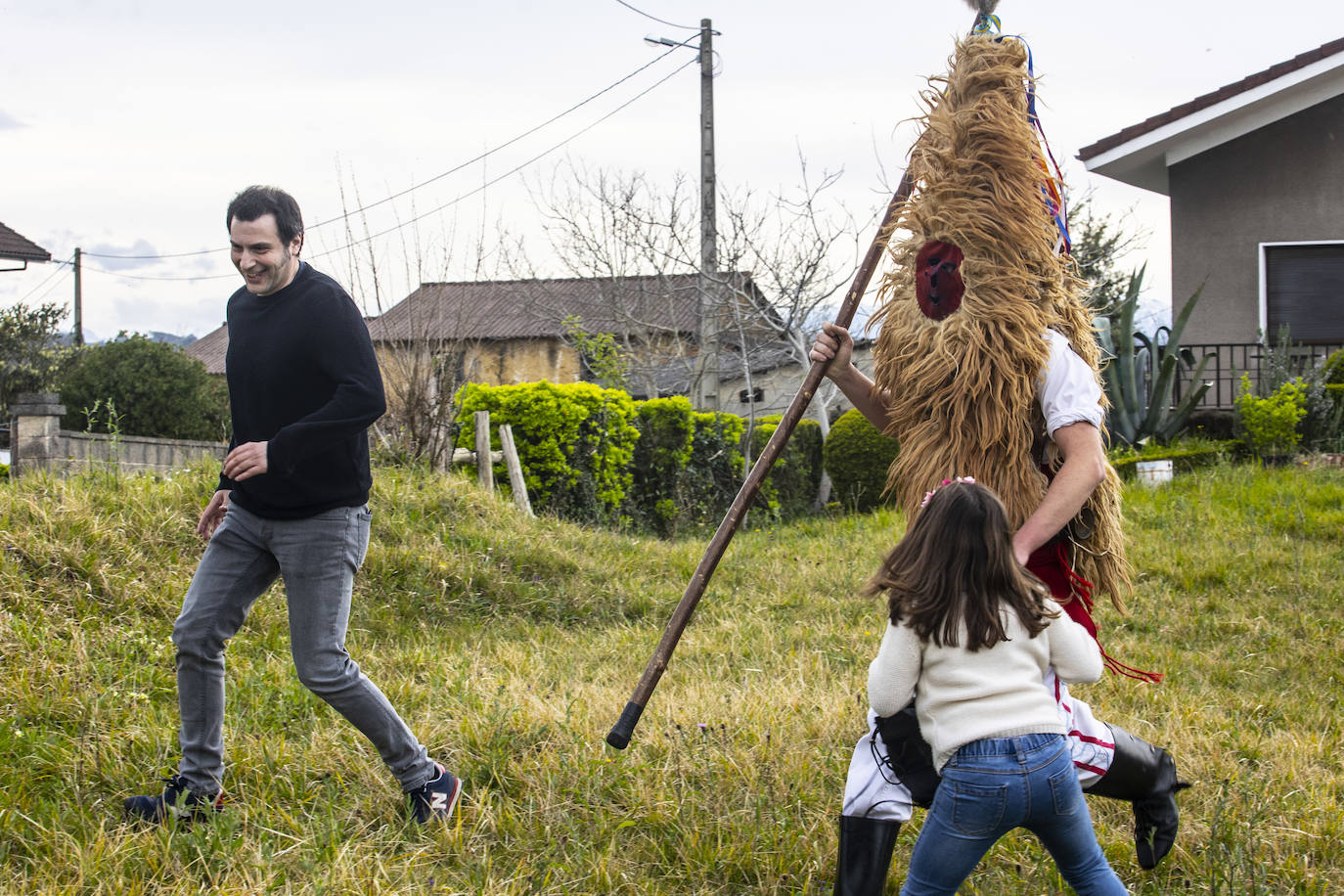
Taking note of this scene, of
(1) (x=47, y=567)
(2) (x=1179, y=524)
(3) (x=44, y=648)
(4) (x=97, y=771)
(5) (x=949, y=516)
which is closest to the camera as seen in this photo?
(5) (x=949, y=516)

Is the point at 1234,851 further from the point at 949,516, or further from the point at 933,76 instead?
the point at 933,76

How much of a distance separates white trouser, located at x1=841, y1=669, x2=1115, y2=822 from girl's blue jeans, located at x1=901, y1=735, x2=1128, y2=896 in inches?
6.6

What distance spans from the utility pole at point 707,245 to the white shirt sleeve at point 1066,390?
11.2 m

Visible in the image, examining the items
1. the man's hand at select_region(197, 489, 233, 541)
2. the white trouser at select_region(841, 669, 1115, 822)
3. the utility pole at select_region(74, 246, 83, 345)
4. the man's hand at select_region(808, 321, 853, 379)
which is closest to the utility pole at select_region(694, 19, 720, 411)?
the man's hand at select_region(197, 489, 233, 541)

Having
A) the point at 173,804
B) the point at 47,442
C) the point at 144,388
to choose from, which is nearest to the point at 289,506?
the point at 173,804

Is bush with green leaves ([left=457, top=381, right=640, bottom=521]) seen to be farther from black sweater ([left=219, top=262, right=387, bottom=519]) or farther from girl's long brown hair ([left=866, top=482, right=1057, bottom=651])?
girl's long brown hair ([left=866, top=482, right=1057, bottom=651])

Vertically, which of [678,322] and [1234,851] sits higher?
[678,322]

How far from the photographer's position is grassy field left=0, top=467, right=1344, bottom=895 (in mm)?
3154

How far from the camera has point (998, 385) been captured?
274 cm

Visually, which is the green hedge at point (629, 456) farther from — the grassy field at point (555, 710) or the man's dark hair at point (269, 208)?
the man's dark hair at point (269, 208)

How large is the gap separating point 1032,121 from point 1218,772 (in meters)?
2.46

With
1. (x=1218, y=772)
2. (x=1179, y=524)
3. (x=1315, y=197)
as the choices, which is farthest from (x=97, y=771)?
(x=1315, y=197)

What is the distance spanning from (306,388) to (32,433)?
21.5ft

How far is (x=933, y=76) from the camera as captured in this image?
306cm
